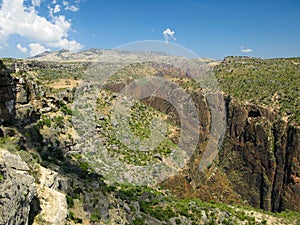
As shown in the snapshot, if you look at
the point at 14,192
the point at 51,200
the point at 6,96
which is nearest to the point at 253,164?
the point at 51,200

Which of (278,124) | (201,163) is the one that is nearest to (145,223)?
(201,163)

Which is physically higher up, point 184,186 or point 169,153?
point 169,153

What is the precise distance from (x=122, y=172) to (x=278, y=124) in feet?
68.3

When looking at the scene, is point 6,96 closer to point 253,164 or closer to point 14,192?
point 14,192

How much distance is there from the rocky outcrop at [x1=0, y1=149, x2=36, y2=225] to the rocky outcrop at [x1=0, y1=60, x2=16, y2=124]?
200 inches

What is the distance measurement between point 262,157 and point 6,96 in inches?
1179

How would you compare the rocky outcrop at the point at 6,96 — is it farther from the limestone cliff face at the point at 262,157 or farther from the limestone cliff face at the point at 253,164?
the limestone cliff face at the point at 262,157

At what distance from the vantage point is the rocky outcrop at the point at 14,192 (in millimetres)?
7281

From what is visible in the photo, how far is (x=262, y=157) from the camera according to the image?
111ft

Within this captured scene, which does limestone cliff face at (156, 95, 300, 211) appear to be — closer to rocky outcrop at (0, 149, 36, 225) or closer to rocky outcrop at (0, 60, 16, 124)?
rocky outcrop at (0, 60, 16, 124)

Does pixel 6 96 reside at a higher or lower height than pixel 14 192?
higher

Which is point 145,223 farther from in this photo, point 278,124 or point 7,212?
point 278,124

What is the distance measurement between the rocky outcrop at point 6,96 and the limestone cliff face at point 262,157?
1108 inches

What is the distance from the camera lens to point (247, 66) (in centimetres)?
5272
